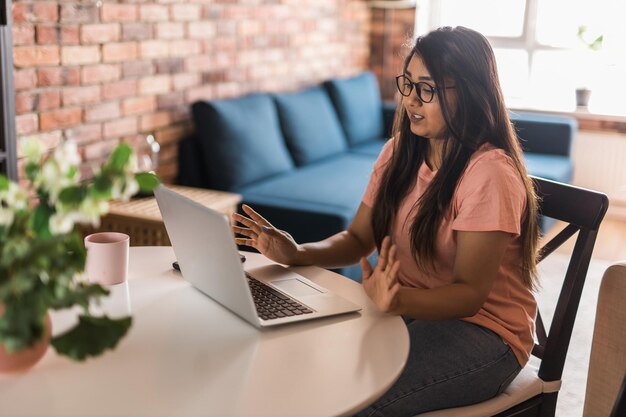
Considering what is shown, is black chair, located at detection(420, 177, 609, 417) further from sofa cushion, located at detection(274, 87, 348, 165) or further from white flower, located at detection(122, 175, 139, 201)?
sofa cushion, located at detection(274, 87, 348, 165)

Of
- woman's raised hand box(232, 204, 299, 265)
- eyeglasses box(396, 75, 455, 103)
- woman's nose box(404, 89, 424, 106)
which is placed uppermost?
eyeglasses box(396, 75, 455, 103)

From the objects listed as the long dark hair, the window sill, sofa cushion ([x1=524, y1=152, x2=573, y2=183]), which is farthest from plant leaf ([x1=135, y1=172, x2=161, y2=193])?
the window sill

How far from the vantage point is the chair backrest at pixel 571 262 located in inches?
63.7

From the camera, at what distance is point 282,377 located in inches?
46.4

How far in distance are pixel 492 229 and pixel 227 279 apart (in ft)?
1.74

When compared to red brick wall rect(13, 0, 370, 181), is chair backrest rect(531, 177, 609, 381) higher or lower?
lower

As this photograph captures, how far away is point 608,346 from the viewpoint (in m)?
1.62

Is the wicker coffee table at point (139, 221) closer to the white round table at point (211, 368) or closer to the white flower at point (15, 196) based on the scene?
the white round table at point (211, 368)

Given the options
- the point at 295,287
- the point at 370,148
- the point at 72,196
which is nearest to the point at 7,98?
the point at 295,287

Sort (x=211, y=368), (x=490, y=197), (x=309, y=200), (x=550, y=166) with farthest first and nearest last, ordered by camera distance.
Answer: (x=550, y=166), (x=309, y=200), (x=490, y=197), (x=211, y=368)

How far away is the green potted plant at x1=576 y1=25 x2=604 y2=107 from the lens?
5.04m

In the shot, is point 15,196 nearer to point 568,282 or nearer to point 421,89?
point 421,89

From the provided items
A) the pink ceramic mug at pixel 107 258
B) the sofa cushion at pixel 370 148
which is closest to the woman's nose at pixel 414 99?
Answer: the pink ceramic mug at pixel 107 258

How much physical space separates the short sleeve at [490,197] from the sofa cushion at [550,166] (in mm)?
2568
